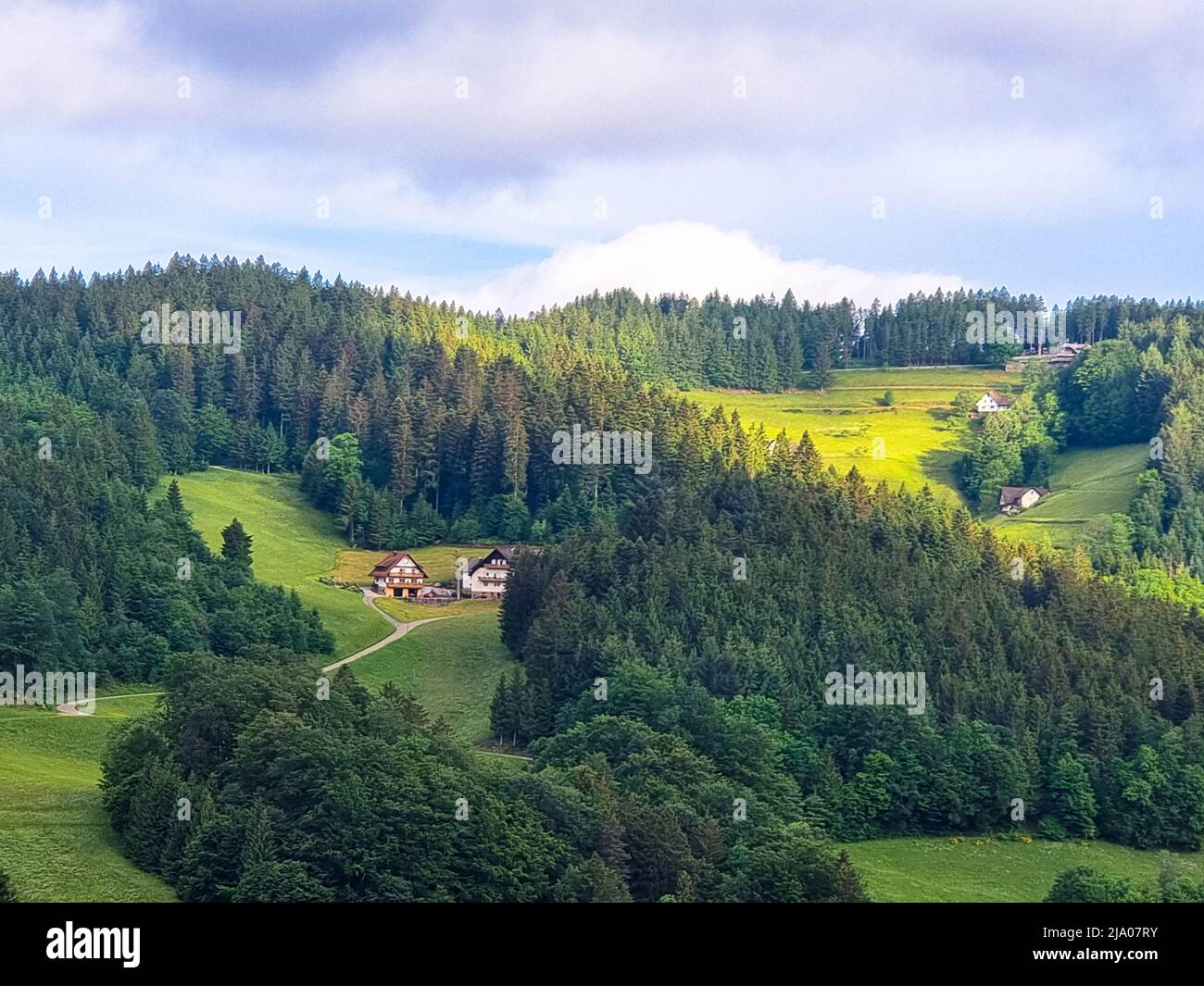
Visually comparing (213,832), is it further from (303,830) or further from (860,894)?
(860,894)

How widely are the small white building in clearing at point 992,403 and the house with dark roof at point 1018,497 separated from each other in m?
20.0

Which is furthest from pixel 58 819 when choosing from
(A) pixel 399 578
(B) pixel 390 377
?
(B) pixel 390 377

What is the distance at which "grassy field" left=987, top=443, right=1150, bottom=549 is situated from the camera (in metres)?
122

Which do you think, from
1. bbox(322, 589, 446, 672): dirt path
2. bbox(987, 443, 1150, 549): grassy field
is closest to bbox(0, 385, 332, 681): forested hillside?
bbox(322, 589, 446, 672): dirt path

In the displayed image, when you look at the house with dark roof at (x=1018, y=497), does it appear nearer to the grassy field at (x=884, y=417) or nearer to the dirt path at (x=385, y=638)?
the grassy field at (x=884, y=417)

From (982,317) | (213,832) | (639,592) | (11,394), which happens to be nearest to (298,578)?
(639,592)

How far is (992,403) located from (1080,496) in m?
28.4

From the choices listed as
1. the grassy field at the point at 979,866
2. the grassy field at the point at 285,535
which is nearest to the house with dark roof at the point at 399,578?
the grassy field at the point at 285,535

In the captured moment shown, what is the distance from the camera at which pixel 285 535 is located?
115m

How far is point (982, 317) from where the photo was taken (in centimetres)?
19538

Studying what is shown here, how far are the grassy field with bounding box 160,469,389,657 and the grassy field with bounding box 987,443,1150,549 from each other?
54.4m

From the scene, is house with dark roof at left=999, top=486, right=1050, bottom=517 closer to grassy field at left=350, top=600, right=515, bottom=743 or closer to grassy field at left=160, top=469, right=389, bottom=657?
grassy field at left=350, top=600, right=515, bottom=743

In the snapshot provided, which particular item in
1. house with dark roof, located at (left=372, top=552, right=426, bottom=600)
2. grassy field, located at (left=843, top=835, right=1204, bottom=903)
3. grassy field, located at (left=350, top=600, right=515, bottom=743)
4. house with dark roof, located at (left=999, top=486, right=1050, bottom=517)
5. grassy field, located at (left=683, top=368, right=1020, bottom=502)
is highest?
grassy field, located at (left=683, top=368, right=1020, bottom=502)

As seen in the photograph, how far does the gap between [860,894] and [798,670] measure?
1154 inches
